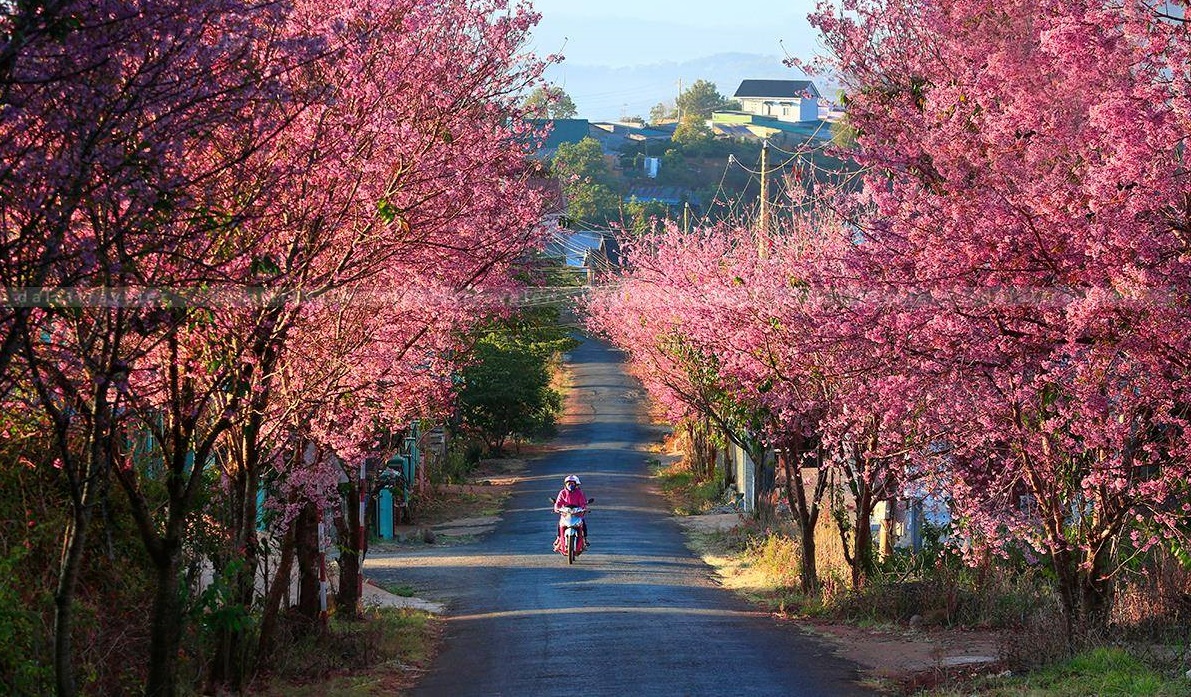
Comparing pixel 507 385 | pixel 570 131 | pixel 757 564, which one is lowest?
pixel 757 564

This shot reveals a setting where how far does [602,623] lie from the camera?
1770 centimetres

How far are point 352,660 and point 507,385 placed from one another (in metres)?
35.8

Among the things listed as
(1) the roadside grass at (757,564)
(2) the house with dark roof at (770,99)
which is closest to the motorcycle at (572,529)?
(1) the roadside grass at (757,564)

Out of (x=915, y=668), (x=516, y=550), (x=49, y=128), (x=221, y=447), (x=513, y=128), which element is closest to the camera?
(x=49, y=128)

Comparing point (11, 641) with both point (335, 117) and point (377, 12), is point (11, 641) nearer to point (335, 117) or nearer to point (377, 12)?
point (335, 117)

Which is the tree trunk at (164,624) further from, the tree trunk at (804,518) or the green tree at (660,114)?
the green tree at (660,114)

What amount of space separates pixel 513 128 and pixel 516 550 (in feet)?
49.8

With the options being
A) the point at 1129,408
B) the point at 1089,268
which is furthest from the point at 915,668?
the point at 1089,268

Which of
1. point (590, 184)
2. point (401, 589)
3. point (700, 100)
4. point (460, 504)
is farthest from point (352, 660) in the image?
point (700, 100)

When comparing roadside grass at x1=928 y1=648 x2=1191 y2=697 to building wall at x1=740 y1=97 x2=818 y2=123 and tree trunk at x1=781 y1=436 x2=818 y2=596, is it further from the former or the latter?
building wall at x1=740 y1=97 x2=818 y2=123

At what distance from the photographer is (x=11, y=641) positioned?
8773 mm

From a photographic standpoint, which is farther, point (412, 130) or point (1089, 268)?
point (412, 130)

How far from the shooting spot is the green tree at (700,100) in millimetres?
161000

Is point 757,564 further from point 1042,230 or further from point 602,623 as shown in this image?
point 1042,230
